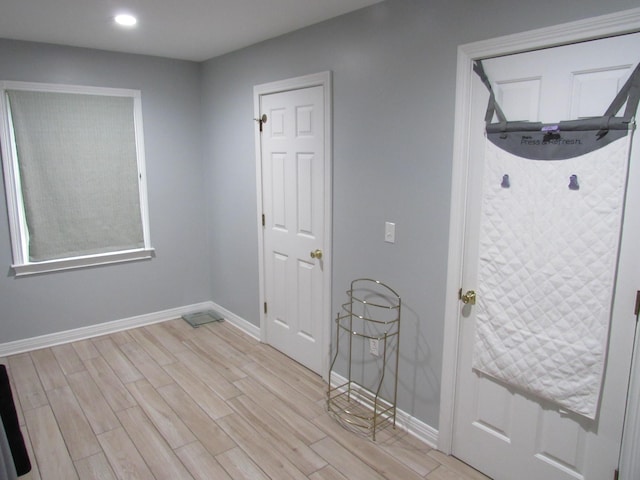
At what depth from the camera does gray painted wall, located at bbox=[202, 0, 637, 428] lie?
208 centimetres

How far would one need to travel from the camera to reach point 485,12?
6.34 feet

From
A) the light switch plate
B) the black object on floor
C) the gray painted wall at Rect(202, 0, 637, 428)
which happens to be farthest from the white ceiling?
the black object on floor

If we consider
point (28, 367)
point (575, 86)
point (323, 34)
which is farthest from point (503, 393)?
point (28, 367)

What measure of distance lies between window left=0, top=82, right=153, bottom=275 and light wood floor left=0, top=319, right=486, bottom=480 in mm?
854

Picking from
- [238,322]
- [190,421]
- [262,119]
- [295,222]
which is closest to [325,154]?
[295,222]

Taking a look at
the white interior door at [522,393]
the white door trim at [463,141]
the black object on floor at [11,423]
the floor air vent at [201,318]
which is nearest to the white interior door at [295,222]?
the floor air vent at [201,318]

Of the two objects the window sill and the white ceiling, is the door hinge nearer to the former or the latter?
the white ceiling

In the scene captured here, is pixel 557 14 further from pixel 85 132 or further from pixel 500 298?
pixel 85 132

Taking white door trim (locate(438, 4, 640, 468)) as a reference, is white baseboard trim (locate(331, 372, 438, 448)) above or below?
below

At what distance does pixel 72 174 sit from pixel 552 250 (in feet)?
11.8

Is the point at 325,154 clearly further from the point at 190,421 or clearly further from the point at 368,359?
the point at 190,421

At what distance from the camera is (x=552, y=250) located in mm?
1826

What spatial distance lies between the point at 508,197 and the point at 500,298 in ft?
1.54

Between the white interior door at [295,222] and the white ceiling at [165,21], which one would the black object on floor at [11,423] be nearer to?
the white interior door at [295,222]
